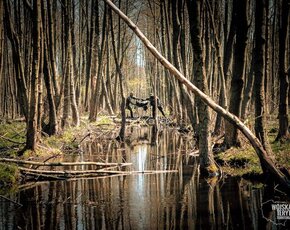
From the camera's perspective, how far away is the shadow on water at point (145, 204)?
494 centimetres

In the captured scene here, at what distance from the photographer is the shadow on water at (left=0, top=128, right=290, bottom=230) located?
16.2 feet

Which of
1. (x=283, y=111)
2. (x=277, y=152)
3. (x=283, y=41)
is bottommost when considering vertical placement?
(x=277, y=152)

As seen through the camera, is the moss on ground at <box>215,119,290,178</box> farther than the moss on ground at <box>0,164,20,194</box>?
Yes

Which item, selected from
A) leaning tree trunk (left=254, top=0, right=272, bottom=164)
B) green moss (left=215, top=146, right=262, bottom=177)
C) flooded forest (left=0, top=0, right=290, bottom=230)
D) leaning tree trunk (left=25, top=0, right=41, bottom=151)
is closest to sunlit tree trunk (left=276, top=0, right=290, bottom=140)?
flooded forest (left=0, top=0, right=290, bottom=230)

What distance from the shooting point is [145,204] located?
5887 millimetres

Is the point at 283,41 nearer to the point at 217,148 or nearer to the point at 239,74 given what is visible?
the point at 239,74

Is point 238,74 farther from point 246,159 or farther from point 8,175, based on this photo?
point 8,175

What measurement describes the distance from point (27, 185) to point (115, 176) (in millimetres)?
2045

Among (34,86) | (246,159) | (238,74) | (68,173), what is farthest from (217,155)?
(34,86)

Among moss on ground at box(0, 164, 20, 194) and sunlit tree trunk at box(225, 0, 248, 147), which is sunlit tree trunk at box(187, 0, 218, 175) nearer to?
sunlit tree trunk at box(225, 0, 248, 147)

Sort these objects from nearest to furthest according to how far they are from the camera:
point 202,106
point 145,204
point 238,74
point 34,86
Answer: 1. point 145,204
2. point 202,106
3. point 238,74
4. point 34,86

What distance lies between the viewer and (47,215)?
17.7ft

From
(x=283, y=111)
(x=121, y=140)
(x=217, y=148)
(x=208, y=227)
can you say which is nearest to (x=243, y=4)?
(x=283, y=111)

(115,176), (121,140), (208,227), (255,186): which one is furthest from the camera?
(121,140)
